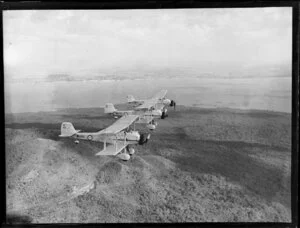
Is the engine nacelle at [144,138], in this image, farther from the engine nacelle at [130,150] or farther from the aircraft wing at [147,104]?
the aircraft wing at [147,104]

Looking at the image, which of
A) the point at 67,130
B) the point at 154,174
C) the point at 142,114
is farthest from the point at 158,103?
the point at 67,130

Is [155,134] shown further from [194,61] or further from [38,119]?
[38,119]

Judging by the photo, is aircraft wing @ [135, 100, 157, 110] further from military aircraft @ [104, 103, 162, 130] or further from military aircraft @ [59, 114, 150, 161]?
military aircraft @ [59, 114, 150, 161]

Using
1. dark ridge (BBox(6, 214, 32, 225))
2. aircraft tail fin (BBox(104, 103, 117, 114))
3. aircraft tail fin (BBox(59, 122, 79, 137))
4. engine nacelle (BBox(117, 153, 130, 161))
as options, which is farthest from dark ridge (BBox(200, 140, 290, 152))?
dark ridge (BBox(6, 214, 32, 225))

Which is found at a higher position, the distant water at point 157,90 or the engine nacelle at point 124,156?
the distant water at point 157,90

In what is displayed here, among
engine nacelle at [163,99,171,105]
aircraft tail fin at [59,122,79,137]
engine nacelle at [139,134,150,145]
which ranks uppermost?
engine nacelle at [163,99,171,105]

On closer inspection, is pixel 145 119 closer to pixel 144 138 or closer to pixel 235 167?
pixel 144 138

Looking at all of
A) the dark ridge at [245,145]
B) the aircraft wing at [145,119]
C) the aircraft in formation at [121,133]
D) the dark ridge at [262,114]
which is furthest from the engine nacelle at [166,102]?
the dark ridge at [262,114]

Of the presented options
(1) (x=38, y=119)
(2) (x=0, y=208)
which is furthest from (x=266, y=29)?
(2) (x=0, y=208)
